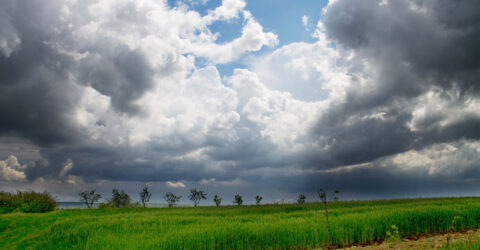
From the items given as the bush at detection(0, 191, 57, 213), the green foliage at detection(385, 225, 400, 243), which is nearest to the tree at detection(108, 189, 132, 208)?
the bush at detection(0, 191, 57, 213)

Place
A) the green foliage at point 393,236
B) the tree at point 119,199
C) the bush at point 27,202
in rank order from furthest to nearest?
the tree at point 119,199 → the bush at point 27,202 → the green foliage at point 393,236

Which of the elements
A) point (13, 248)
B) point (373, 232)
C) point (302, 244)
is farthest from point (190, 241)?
point (13, 248)

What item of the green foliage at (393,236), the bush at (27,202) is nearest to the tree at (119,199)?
the bush at (27,202)

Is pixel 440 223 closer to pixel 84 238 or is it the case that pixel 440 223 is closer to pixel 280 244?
pixel 280 244

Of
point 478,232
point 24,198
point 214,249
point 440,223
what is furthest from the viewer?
point 24,198

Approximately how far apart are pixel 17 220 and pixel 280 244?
76.8 feet

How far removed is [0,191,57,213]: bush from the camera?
3120 cm

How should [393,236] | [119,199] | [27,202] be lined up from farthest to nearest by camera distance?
[119,199] → [27,202] → [393,236]

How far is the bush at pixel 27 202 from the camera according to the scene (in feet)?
102

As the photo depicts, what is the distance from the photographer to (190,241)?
10.8 metres

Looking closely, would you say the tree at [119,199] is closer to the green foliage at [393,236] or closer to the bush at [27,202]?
the bush at [27,202]

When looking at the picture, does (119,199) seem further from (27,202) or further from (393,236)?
(393,236)

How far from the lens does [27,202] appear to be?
33000 millimetres

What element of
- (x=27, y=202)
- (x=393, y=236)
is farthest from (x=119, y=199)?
(x=393, y=236)
